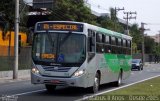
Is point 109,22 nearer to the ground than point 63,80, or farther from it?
farther from it

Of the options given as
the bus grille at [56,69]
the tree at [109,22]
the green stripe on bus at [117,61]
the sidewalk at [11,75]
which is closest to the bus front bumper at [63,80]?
the bus grille at [56,69]

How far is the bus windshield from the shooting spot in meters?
18.3

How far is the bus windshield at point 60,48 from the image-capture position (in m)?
18.3

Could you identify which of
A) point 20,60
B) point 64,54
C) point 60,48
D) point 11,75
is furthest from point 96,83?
point 20,60

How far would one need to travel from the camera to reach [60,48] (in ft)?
60.2

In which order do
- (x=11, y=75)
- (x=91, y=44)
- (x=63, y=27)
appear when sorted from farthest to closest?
(x=11, y=75)
(x=91, y=44)
(x=63, y=27)

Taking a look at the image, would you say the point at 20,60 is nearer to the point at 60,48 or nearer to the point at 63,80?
the point at 60,48

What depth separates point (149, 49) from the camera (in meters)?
131

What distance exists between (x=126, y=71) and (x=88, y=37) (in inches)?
350

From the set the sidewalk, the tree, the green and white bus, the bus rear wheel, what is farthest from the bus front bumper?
the tree

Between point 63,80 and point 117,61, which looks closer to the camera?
point 63,80

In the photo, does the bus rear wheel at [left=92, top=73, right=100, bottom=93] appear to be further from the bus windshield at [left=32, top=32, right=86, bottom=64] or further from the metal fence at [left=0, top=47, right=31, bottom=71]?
the metal fence at [left=0, top=47, right=31, bottom=71]

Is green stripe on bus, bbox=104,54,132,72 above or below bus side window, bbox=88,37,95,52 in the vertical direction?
below

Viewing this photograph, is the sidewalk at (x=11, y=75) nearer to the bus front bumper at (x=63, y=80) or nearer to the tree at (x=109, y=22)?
the bus front bumper at (x=63, y=80)
